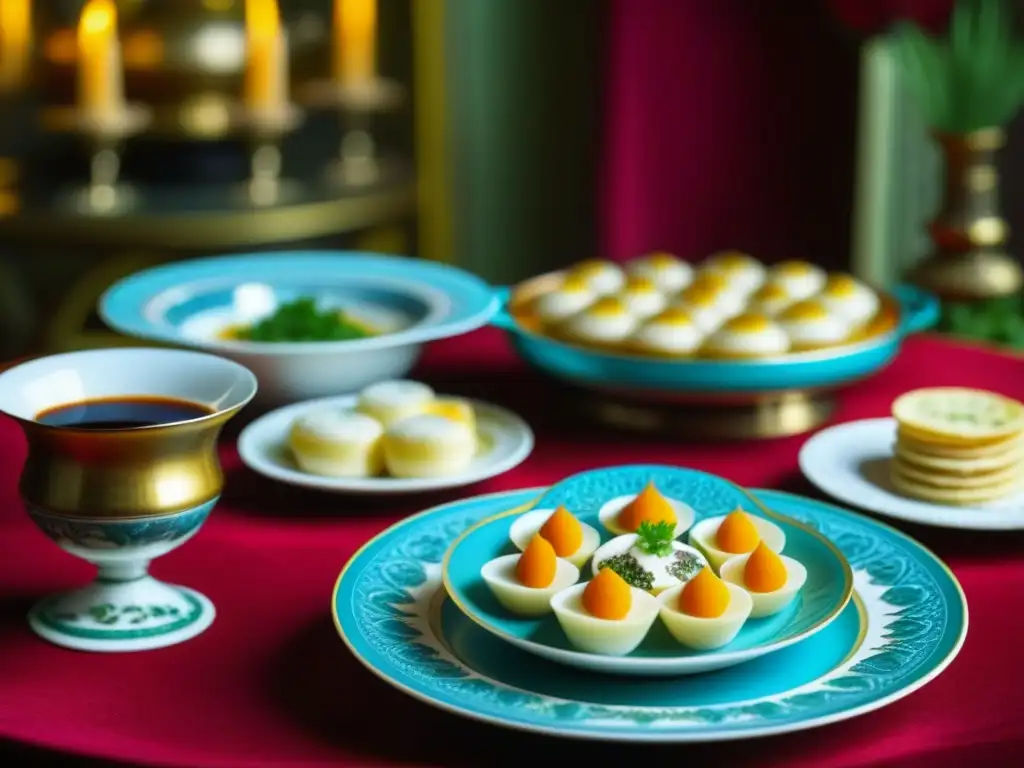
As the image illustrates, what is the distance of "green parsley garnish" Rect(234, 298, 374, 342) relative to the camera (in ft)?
3.80

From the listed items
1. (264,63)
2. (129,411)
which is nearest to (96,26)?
(264,63)

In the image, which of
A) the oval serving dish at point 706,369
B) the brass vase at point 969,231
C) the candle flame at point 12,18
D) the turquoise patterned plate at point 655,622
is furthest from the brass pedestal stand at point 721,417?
the candle flame at point 12,18

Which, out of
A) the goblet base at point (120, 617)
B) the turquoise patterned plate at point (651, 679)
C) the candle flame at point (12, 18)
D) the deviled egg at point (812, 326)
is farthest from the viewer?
the candle flame at point (12, 18)

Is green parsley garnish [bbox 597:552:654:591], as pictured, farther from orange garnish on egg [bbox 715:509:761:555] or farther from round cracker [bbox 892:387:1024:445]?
round cracker [bbox 892:387:1024:445]

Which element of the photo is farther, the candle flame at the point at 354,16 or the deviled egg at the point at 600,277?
the candle flame at the point at 354,16

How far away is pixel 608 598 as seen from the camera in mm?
708

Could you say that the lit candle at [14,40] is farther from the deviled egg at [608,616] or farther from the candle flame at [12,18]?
the deviled egg at [608,616]

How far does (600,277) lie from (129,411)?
1.87 feet

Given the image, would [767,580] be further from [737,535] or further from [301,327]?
[301,327]

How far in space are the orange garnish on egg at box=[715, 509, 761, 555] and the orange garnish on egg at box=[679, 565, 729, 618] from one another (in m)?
0.08

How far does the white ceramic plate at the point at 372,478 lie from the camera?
962 millimetres

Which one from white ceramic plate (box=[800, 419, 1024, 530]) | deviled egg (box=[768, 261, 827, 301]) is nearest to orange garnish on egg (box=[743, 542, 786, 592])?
white ceramic plate (box=[800, 419, 1024, 530])

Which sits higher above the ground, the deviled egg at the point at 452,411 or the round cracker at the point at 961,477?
the deviled egg at the point at 452,411

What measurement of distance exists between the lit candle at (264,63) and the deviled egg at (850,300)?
147 centimetres
